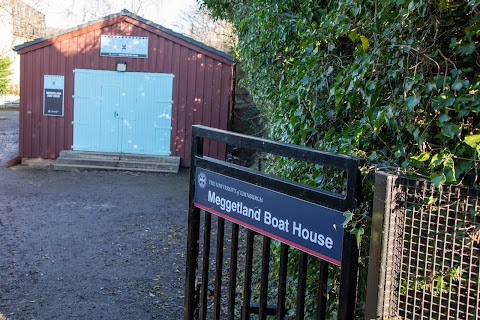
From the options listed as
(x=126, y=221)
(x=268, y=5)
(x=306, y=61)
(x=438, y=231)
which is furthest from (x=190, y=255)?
(x=126, y=221)

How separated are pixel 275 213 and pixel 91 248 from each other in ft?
19.0

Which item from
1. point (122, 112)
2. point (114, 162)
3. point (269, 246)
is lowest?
point (114, 162)

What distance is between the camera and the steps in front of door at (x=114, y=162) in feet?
53.0

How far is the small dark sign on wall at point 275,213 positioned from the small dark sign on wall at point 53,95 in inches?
554

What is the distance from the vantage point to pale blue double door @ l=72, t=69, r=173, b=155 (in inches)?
649

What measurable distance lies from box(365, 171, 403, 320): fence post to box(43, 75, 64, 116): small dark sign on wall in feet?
51.3

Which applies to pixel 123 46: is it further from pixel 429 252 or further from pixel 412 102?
pixel 429 252

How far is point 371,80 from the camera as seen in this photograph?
287 centimetres

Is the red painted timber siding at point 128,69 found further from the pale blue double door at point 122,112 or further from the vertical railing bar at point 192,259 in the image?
the vertical railing bar at point 192,259

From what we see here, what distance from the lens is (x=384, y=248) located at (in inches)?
87.1

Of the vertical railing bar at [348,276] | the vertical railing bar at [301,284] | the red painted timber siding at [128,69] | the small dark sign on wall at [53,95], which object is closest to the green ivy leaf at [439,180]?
the vertical railing bar at [348,276]

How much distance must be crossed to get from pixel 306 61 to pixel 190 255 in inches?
62.3

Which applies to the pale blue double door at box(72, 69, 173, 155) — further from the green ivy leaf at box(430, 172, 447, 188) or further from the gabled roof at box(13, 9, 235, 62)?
the green ivy leaf at box(430, 172, 447, 188)

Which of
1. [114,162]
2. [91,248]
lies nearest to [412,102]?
[91,248]
